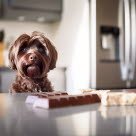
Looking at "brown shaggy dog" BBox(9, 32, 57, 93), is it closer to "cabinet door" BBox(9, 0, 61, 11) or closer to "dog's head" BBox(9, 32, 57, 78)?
"dog's head" BBox(9, 32, 57, 78)

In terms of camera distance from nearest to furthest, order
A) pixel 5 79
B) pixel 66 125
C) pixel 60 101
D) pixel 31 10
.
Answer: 1. pixel 66 125
2. pixel 60 101
3. pixel 5 79
4. pixel 31 10

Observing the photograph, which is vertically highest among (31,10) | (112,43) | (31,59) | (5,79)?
(31,10)

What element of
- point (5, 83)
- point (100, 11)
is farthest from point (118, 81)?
point (5, 83)

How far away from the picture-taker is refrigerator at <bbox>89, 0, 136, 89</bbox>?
8.96 feet

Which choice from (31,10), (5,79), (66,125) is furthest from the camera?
(31,10)

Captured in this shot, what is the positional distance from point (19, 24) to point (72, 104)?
295cm

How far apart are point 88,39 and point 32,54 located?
6.81 feet

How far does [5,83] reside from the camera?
8.68ft

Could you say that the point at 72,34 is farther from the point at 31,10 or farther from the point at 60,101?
the point at 60,101

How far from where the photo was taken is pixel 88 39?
9.28 feet

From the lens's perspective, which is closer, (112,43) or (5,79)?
(5,79)

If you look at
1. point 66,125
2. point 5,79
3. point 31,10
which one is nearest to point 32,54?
point 66,125

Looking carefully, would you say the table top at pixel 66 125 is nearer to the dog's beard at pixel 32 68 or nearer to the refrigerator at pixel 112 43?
the dog's beard at pixel 32 68

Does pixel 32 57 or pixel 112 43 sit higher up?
pixel 112 43
